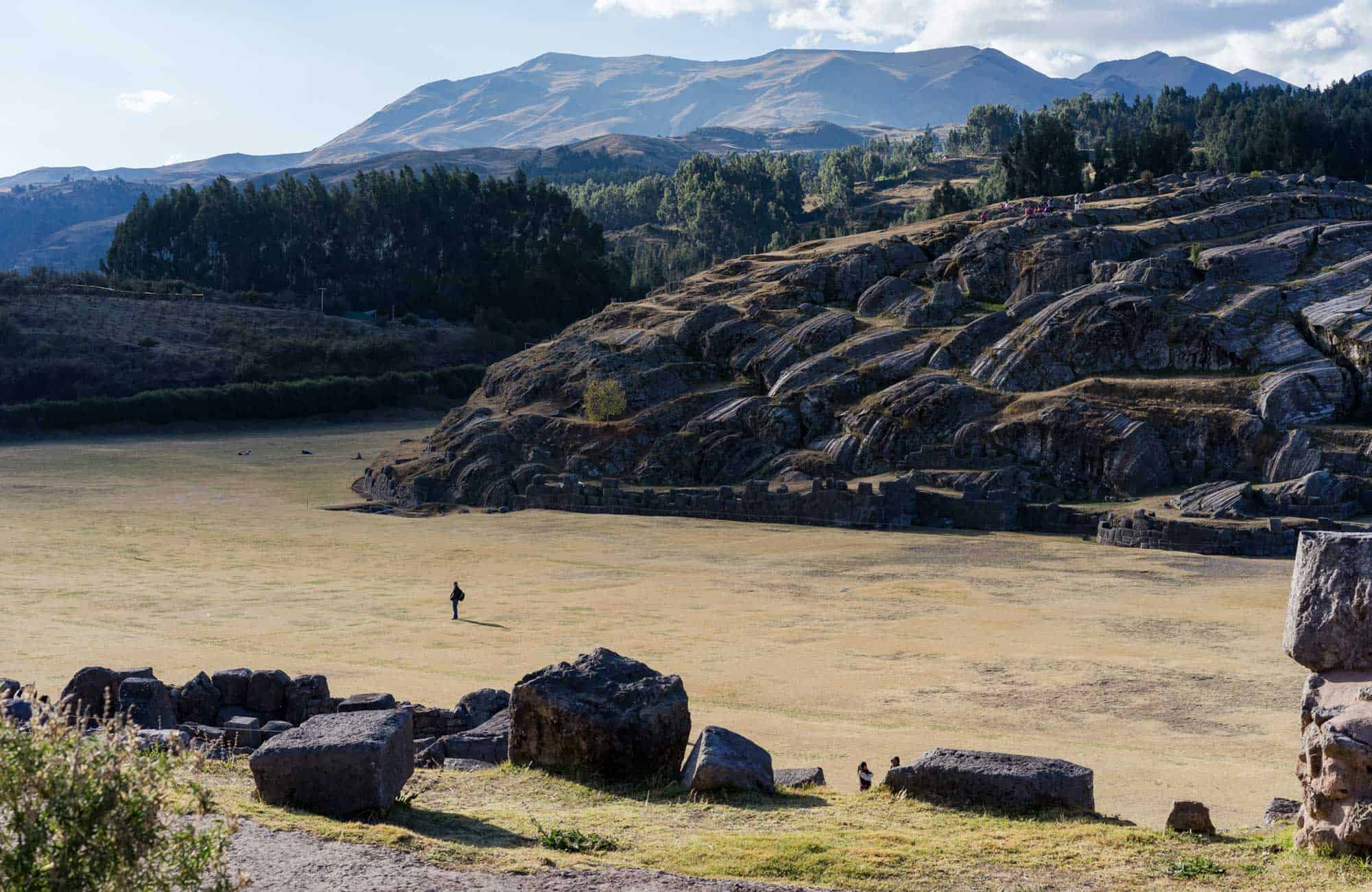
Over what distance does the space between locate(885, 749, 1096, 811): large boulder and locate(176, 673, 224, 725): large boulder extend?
13.2 metres

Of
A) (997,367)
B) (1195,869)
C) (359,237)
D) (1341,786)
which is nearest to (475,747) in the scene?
(1195,869)

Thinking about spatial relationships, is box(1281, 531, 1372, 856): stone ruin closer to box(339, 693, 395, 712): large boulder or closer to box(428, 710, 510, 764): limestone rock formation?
box(428, 710, 510, 764): limestone rock formation

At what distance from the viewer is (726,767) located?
53.6 feet

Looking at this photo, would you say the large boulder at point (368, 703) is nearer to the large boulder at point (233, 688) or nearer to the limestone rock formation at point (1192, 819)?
the large boulder at point (233, 688)

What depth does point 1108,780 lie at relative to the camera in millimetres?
20203

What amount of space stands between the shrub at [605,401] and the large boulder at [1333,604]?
198 feet

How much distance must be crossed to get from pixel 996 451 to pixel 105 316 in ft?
295

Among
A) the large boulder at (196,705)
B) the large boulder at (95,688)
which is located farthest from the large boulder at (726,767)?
the large boulder at (95,688)

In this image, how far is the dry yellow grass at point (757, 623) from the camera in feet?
79.6

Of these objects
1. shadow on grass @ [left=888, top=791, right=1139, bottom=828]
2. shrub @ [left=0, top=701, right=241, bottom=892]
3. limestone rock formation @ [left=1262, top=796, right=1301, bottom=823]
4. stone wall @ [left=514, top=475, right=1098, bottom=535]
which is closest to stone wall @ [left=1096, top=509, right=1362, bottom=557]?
stone wall @ [left=514, top=475, right=1098, bottom=535]

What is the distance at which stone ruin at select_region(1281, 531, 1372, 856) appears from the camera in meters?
12.3

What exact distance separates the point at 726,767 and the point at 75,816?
9.17 m

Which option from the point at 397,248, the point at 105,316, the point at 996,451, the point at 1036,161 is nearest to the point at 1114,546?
the point at 996,451

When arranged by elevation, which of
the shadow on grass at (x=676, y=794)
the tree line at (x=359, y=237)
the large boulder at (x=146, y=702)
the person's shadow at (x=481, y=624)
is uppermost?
the tree line at (x=359, y=237)
